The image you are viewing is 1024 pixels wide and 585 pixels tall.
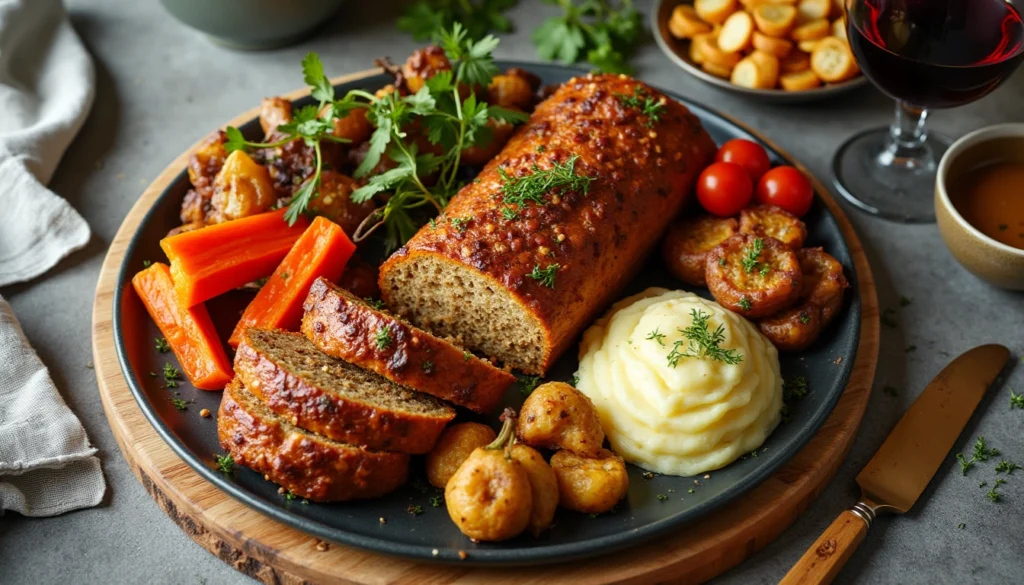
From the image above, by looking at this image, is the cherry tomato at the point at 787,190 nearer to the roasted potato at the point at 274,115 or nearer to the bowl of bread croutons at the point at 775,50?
the bowl of bread croutons at the point at 775,50

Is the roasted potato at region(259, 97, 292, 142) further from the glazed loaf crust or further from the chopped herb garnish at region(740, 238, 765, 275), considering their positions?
the chopped herb garnish at region(740, 238, 765, 275)

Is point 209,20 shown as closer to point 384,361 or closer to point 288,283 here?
point 288,283

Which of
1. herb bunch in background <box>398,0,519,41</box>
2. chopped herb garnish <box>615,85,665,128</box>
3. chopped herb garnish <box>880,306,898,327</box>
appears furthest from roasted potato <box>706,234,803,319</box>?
herb bunch in background <box>398,0,519,41</box>

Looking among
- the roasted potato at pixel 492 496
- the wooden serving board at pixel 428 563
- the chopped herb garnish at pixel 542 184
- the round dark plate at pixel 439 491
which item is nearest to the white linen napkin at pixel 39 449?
the wooden serving board at pixel 428 563

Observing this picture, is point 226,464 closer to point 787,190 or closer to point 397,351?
point 397,351

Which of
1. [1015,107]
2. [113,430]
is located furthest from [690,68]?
[113,430]
